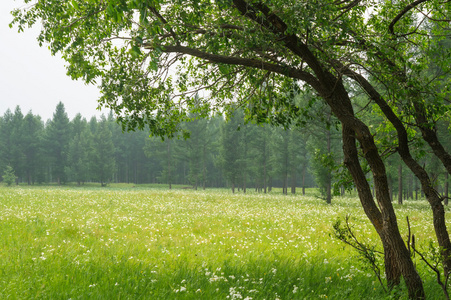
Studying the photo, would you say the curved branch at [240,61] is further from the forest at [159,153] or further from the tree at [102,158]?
the tree at [102,158]

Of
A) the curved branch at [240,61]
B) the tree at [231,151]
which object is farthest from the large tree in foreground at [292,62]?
the tree at [231,151]

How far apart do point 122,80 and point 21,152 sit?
7199 cm

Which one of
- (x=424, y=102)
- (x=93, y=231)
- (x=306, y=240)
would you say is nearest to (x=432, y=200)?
(x=424, y=102)

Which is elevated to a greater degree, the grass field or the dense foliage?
the dense foliage

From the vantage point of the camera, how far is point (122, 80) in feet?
20.8

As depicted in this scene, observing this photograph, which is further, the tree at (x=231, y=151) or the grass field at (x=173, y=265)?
the tree at (x=231, y=151)

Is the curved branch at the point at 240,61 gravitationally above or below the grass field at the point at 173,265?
above

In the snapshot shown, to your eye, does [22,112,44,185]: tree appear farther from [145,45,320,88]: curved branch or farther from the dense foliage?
[145,45,320,88]: curved branch

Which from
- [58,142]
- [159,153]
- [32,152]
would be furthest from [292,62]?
[32,152]

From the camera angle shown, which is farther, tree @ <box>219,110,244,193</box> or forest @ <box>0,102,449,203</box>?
forest @ <box>0,102,449,203</box>

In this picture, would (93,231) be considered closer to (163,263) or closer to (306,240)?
(163,263)

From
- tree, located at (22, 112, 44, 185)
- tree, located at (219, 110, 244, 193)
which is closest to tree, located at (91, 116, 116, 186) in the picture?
tree, located at (22, 112, 44, 185)

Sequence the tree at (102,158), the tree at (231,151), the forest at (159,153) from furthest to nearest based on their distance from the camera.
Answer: the tree at (102,158), the forest at (159,153), the tree at (231,151)

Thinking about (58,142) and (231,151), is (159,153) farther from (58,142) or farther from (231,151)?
(58,142)
